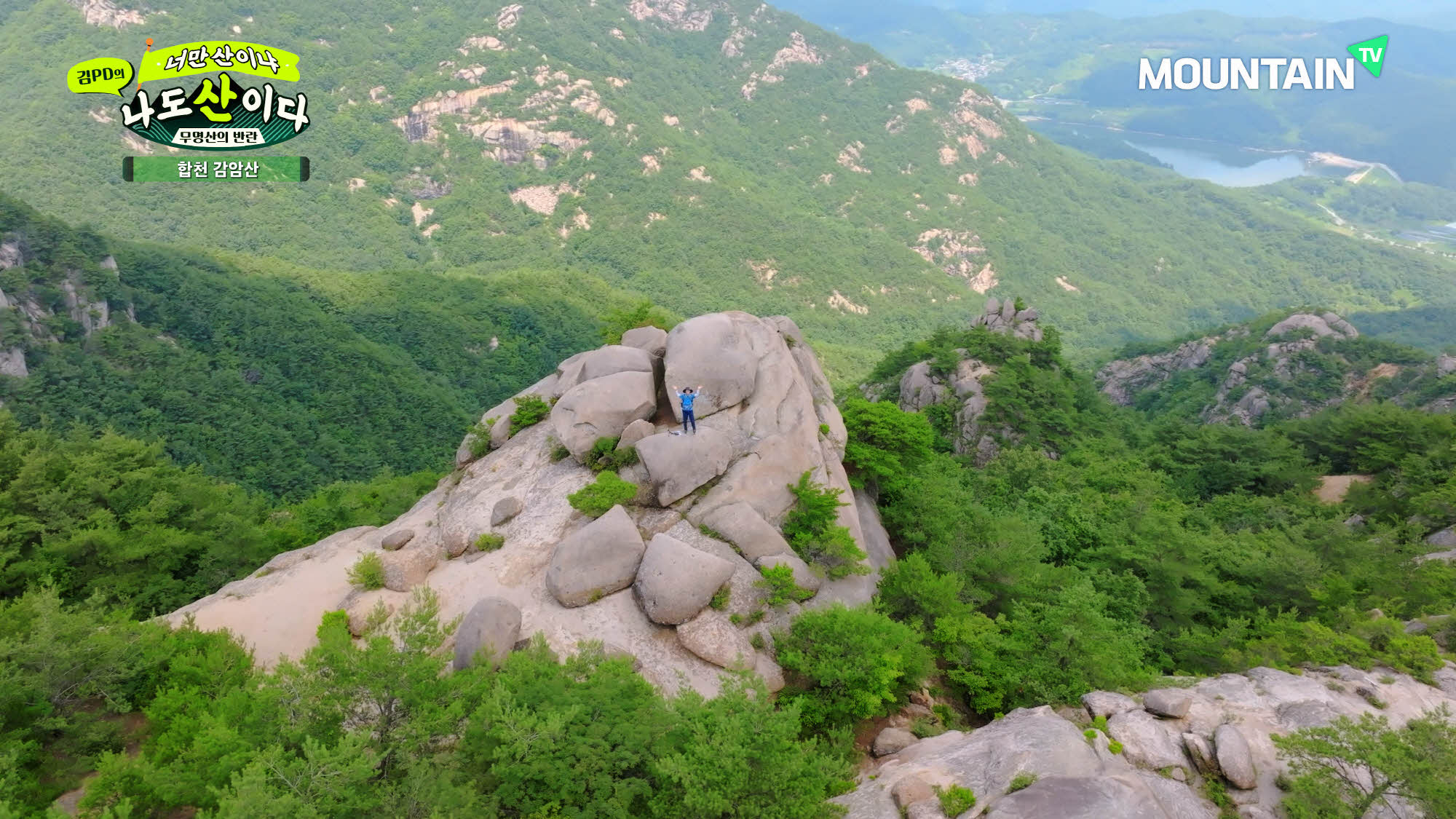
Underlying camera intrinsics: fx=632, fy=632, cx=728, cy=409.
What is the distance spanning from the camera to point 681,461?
2333 cm

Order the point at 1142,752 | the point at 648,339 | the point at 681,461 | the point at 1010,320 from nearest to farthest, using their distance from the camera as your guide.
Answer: the point at 1142,752 < the point at 681,461 < the point at 648,339 < the point at 1010,320

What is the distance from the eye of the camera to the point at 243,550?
91.1 ft

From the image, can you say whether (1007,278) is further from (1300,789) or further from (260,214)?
(260,214)

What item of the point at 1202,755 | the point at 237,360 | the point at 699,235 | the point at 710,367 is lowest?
the point at 237,360

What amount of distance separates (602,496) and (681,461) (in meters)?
3.09

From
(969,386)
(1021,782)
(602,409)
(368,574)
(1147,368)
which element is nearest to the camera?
(1021,782)

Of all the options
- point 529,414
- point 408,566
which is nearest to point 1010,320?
point 529,414

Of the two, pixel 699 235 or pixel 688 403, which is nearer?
pixel 688 403

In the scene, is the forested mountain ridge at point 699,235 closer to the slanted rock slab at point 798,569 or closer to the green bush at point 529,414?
the green bush at point 529,414

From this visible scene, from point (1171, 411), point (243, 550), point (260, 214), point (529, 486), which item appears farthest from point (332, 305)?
point (1171, 411)

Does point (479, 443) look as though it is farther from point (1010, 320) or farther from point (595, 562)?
point (1010, 320)

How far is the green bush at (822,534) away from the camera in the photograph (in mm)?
21953

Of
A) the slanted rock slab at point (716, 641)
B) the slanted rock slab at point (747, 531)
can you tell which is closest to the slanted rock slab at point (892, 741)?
the slanted rock slab at point (716, 641)

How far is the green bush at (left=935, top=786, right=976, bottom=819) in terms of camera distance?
44.0 feet
